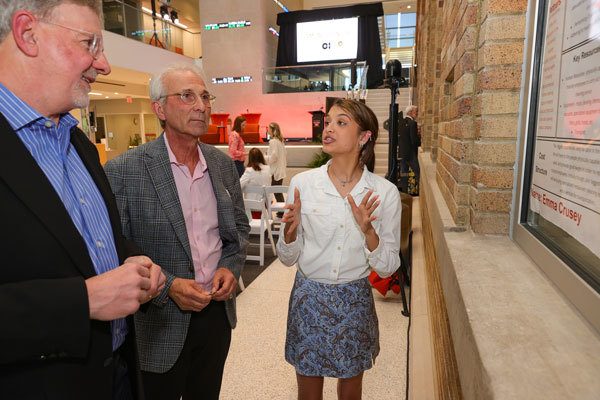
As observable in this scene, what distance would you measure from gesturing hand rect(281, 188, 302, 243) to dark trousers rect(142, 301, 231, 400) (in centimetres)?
41

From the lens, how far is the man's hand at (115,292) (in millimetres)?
897

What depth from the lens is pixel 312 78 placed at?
15156 millimetres

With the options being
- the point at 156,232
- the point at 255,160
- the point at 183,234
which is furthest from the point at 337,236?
the point at 255,160

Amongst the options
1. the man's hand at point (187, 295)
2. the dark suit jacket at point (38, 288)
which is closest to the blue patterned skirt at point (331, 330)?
the man's hand at point (187, 295)

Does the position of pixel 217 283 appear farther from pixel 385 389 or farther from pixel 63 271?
pixel 385 389

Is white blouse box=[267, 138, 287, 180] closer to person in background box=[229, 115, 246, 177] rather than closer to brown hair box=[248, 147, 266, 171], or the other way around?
person in background box=[229, 115, 246, 177]

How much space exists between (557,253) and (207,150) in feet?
4.47

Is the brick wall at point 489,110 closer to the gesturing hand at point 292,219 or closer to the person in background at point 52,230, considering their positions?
the gesturing hand at point 292,219

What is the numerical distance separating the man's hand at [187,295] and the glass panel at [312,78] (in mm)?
12874

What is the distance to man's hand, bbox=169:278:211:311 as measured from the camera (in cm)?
145

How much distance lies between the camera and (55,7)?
98 cm

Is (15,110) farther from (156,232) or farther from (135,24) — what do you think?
(135,24)

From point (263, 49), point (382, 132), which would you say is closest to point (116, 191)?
point (382, 132)

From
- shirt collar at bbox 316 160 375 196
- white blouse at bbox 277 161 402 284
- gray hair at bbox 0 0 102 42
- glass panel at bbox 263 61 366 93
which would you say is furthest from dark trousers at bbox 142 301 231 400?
glass panel at bbox 263 61 366 93
